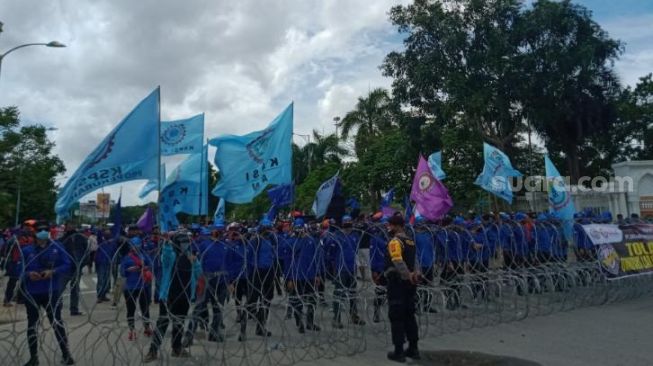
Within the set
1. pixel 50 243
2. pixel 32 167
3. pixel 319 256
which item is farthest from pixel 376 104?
pixel 50 243

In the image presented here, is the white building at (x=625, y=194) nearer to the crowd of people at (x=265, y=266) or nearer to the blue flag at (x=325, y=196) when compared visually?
the crowd of people at (x=265, y=266)

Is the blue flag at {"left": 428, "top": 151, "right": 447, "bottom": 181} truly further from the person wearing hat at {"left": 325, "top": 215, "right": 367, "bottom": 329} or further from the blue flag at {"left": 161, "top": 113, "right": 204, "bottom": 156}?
the blue flag at {"left": 161, "top": 113, "right": 204, "bottom": 156}

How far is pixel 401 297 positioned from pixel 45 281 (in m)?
4.65

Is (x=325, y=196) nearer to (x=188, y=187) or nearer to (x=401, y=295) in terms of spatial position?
(x=401, y=295)

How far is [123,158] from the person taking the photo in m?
8.90

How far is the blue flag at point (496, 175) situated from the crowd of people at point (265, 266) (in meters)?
0.94

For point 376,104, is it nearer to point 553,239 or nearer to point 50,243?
point 553,239

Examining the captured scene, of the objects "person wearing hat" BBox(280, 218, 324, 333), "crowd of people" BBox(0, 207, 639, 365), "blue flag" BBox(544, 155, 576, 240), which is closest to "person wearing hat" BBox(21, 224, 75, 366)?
"crowd of people" BBox(0, 207, 639, 365)

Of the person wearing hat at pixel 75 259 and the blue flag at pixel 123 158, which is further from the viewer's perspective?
the blue flag at pixel 123 158

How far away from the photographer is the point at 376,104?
3709cm

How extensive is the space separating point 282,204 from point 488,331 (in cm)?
574

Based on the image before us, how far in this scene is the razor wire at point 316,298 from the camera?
7438 mm

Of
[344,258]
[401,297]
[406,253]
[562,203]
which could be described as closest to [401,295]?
[401,297]

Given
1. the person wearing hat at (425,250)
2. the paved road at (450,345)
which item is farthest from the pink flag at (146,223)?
the person wearing hat at (425,250)
